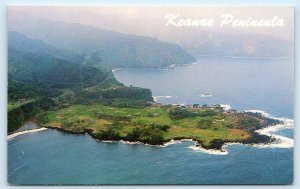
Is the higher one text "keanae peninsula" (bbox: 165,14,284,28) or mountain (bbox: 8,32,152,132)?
text "keanae peninsula" (bbox: 165,14,284,28)

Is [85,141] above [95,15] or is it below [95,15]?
below

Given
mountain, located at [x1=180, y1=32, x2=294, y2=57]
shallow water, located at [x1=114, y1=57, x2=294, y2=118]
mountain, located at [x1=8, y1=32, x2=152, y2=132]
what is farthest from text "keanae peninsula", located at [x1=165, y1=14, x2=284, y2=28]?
mountain, located at [x1=8, y1=32, x2=152, y2=132]

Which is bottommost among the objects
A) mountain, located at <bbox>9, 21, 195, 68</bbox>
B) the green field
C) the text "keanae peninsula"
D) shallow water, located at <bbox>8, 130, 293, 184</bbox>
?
shallow water, located at <bbox>8, 130, 293, 184</bbox>

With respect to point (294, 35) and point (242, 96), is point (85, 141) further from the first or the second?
point (294, 35)

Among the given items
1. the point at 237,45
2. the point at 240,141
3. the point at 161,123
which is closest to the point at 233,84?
the point at 237,45

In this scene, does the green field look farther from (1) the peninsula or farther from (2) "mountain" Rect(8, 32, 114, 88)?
(2) "mountain" Rect(8, 32, 114, 88)

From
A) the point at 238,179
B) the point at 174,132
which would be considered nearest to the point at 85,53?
the point at 174,132

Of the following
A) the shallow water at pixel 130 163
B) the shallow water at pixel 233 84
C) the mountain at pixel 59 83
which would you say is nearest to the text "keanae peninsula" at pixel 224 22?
the shallow water at pixel 233 84
